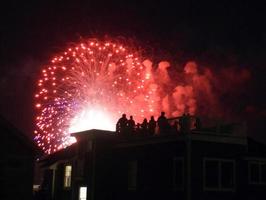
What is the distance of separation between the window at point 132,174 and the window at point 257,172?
25.1 ft

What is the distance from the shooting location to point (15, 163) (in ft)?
98.4

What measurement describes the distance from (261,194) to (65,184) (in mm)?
17163

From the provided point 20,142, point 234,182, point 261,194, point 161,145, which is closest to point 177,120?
point 161,145

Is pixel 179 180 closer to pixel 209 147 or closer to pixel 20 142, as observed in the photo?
pixel 209 147

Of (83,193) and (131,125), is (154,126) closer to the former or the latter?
(131,125)

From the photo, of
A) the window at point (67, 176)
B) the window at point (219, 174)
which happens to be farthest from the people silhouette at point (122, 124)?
the window at point (67, 176)

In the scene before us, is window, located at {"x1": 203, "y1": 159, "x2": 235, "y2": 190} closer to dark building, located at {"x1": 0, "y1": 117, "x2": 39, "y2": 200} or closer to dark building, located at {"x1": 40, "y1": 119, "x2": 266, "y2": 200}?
dark building, located at {"x1": 40, "y1": 119, "x2": 266, "y2": 200}

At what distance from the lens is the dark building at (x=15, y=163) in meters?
29.3

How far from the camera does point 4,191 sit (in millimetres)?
29094

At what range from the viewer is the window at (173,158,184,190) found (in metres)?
27.9

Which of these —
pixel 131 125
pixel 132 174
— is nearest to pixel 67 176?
pixel 132 174

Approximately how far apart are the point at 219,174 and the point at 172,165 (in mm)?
2892

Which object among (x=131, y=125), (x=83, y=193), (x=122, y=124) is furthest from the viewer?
(x=83, y=193)

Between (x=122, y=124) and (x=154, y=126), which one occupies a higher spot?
(x=122, y=124)
